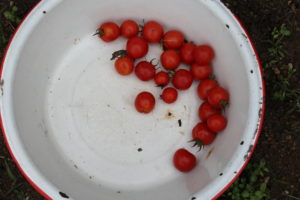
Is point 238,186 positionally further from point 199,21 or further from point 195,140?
point 199,21

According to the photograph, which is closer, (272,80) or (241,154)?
(241,154)

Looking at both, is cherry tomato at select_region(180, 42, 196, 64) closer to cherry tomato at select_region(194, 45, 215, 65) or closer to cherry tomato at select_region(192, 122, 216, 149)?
cherry tomato at select_region(194, 45, 215, 65)

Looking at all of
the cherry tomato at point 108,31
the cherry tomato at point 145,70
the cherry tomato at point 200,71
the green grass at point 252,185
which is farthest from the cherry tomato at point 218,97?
the cherry tomato at point 108,31

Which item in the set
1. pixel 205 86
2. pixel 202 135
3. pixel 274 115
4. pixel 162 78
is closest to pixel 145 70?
pixel 162 78

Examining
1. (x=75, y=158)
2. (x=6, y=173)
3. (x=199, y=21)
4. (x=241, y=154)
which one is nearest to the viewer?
(x=241, y=154)

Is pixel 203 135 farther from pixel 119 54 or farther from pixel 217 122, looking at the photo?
pixel 119 54

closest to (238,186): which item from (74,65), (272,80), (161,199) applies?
(161,199)

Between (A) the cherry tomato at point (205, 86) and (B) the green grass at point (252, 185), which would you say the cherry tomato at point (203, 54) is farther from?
(B) the green grass at point (252, 185)
